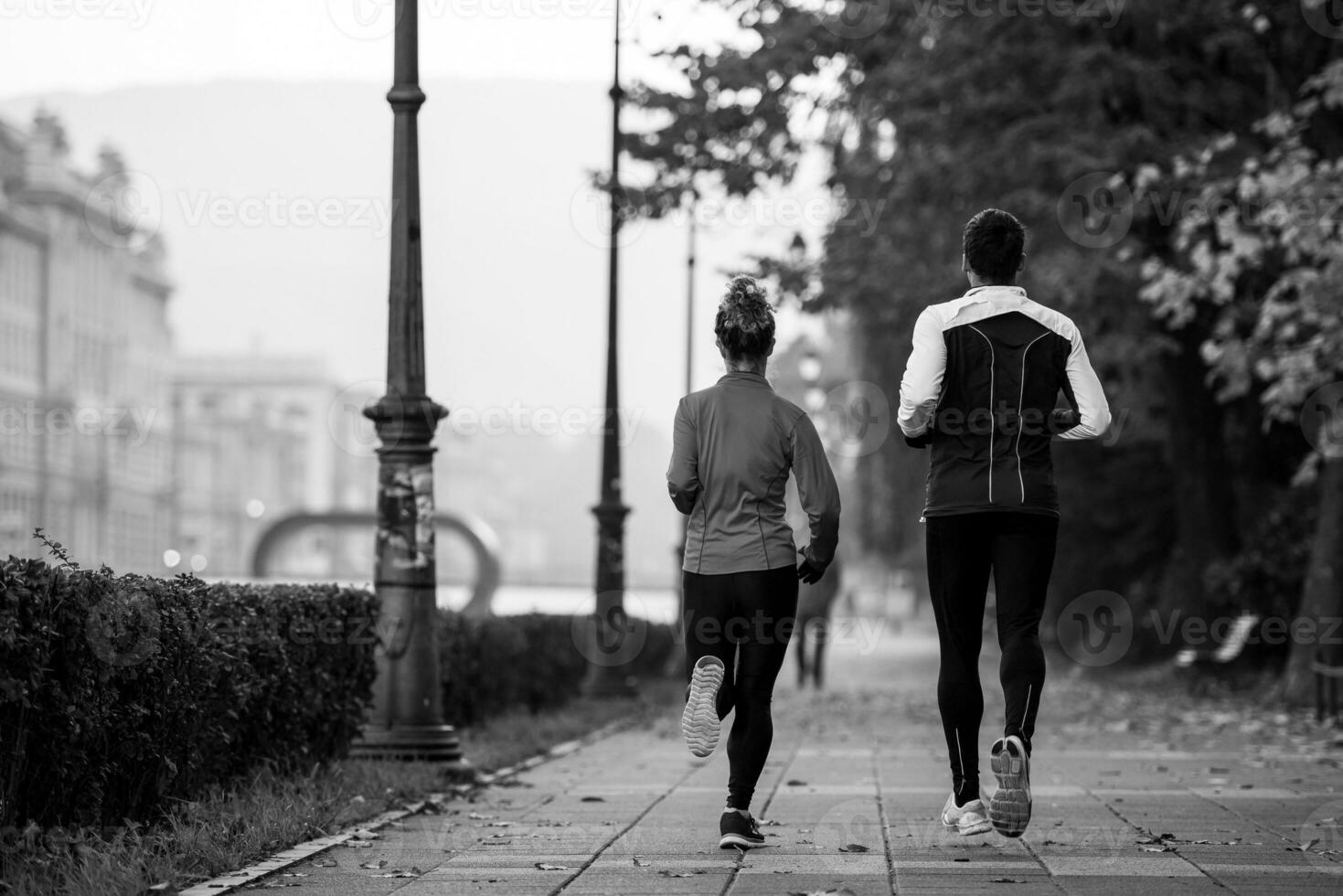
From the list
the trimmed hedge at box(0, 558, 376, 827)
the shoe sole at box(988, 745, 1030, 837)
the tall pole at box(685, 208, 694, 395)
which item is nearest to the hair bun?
the shoe sole at box(988, 745, 1030, 837)

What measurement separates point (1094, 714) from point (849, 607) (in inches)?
1937

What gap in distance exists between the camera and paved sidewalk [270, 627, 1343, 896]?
6098 millimetres

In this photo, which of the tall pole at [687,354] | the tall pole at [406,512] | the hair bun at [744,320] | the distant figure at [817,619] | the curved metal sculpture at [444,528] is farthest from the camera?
the curved metal sculpture at [444,528]

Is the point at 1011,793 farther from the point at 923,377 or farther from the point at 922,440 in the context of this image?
the point at 923,377

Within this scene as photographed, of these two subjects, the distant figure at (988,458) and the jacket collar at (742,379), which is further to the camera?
the jacket collar at (742,379)

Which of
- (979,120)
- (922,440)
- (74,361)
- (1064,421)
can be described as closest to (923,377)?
(922,440)

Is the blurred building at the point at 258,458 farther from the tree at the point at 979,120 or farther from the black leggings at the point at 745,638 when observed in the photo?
the black leggings at the point at 745,638

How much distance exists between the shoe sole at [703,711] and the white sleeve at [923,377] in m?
1.06

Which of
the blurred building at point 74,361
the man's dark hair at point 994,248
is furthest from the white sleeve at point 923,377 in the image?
the blurred building at point 74,361

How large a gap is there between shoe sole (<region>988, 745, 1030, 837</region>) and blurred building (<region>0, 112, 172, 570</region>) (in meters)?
78.3

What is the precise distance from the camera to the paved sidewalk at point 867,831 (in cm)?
610

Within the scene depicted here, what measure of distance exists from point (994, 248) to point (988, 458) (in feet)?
2.57

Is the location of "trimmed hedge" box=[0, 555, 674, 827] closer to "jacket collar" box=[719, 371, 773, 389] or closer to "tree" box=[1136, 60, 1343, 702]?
"jacket collar" box=[719, 371, 773, 389]

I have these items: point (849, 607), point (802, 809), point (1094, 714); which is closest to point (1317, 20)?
point (1094, 714)
